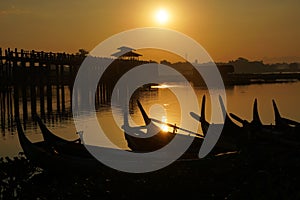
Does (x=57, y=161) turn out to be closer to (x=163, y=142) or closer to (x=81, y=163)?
(x=81, y=163)

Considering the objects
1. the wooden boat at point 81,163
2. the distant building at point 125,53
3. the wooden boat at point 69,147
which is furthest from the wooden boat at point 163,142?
the distant building at point 125,53

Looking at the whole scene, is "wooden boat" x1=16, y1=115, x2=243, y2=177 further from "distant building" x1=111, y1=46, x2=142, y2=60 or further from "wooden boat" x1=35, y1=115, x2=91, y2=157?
"distant building" x1=111, y1=46, x2=142, y2=60

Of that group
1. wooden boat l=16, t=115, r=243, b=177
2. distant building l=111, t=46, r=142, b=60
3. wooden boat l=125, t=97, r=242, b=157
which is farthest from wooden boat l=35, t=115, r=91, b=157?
distant building l=111, t=46, r=142, b=60

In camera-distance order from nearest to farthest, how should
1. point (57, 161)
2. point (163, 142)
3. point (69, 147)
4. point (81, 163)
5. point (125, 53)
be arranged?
point (81, 163) < point (57, 161) < point (69, 147) < point (163, 142) < point (125, 53)

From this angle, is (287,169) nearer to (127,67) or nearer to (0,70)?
(0,70)

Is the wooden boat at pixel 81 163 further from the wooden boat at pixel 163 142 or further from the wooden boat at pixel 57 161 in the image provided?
the wooden boat at pixel 163 142

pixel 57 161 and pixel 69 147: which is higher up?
pixel 69 147

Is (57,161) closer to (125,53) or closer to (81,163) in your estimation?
(81,163)

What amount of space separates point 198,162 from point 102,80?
51.0 metres

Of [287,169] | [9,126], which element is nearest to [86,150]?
[287,169]

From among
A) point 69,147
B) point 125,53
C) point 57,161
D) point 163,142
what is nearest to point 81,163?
point 57,161

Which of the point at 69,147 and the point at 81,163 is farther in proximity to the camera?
the point at 69,147

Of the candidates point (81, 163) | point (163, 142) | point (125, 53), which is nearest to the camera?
point (81, 163)

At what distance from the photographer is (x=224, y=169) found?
23.1ft
